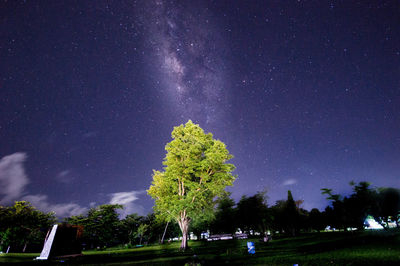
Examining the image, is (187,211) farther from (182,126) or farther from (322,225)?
(322,225)

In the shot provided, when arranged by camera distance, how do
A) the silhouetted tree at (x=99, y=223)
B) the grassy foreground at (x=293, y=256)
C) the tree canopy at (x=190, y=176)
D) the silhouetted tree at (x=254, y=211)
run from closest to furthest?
the grassy foreground at (x=293, y=256) → the tree canopy at (x=190, y=176) → the silhouetted tree at (x=254, y=211) → the silhouetted tree at (x=99, y=223)

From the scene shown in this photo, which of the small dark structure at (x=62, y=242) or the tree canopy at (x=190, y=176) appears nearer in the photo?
the small dark structure at (x=62, y=242)

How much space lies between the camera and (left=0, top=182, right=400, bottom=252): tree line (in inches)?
1018

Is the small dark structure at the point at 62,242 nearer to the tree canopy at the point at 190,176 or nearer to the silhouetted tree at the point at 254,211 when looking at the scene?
the tree canopy at the point at 190,176

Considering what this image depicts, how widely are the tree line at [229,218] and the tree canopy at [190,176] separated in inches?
80.6

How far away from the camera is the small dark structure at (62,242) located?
25.5 m

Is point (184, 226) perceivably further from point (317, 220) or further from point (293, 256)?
point (317, 220)

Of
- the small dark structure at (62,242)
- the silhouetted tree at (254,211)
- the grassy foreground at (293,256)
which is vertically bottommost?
the grassy foreground at (293,256)

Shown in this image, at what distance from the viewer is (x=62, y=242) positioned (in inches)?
1086

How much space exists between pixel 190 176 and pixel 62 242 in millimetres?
18512

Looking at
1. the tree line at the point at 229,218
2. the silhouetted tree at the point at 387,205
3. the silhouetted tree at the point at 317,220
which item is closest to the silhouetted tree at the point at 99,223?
the tree line at the point at 229,218

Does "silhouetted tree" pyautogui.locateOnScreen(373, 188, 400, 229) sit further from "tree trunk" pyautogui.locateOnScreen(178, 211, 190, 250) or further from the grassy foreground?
"tree trunk" pyautogui.locateOnScreen(178, 211, 190, 250)

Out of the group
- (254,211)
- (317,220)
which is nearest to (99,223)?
(254,211)

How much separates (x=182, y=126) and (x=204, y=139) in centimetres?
409
